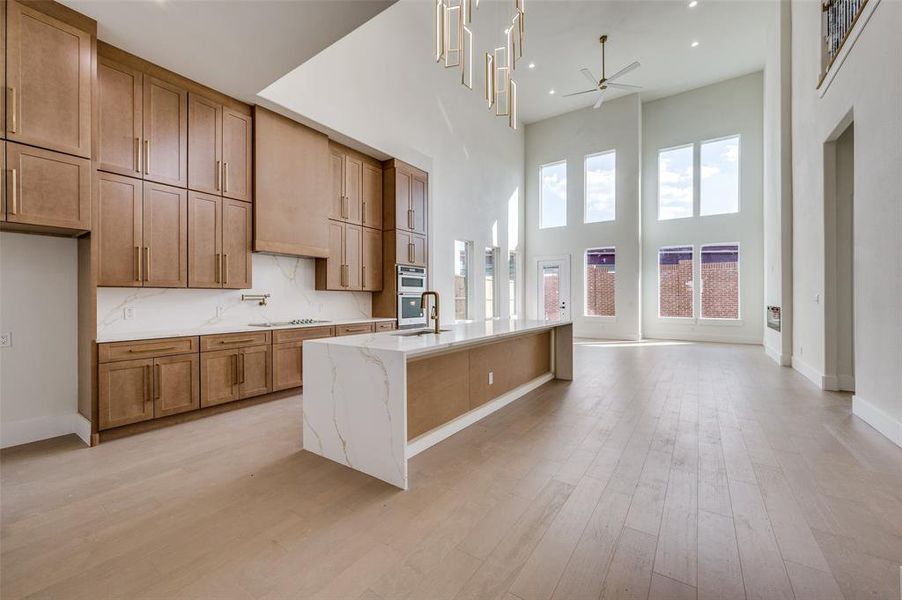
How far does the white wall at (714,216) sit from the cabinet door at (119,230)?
9.82 meters

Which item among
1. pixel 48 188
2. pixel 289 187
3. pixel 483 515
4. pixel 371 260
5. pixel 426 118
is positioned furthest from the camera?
pixel 426 118

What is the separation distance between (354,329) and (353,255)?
110cm

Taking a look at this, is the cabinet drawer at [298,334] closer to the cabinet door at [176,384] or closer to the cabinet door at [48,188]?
the cabinet door at [176,384]

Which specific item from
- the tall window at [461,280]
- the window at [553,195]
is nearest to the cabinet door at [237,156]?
the tall window at [461,280]

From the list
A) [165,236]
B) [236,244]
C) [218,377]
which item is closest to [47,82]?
[165,236]

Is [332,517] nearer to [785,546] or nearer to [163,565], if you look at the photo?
[163,565]

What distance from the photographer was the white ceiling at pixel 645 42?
632 cm

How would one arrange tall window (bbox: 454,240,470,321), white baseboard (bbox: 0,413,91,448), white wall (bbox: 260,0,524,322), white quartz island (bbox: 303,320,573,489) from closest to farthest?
white quartz island (bbox: 303,320,573,489)
white baseboard (bbox: 0,413,91,448)
white wall (bbox: 260,0,524,322)
tall window (bbox: 454,240,470,321)

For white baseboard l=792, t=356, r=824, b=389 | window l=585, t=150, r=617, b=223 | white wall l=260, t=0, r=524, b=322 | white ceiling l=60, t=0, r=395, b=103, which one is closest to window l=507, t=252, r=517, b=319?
white wall l=260, t=0, r=524, b=322

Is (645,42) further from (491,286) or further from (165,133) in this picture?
(165,133)

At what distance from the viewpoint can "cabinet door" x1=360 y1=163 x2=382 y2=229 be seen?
572 centimetres

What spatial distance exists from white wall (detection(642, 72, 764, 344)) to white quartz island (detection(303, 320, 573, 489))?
24.4 ft

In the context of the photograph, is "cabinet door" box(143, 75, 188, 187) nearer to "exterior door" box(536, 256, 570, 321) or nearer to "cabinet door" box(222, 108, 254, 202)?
"cabinet door" box(222, 108, 254, 202)

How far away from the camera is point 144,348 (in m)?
3.18
